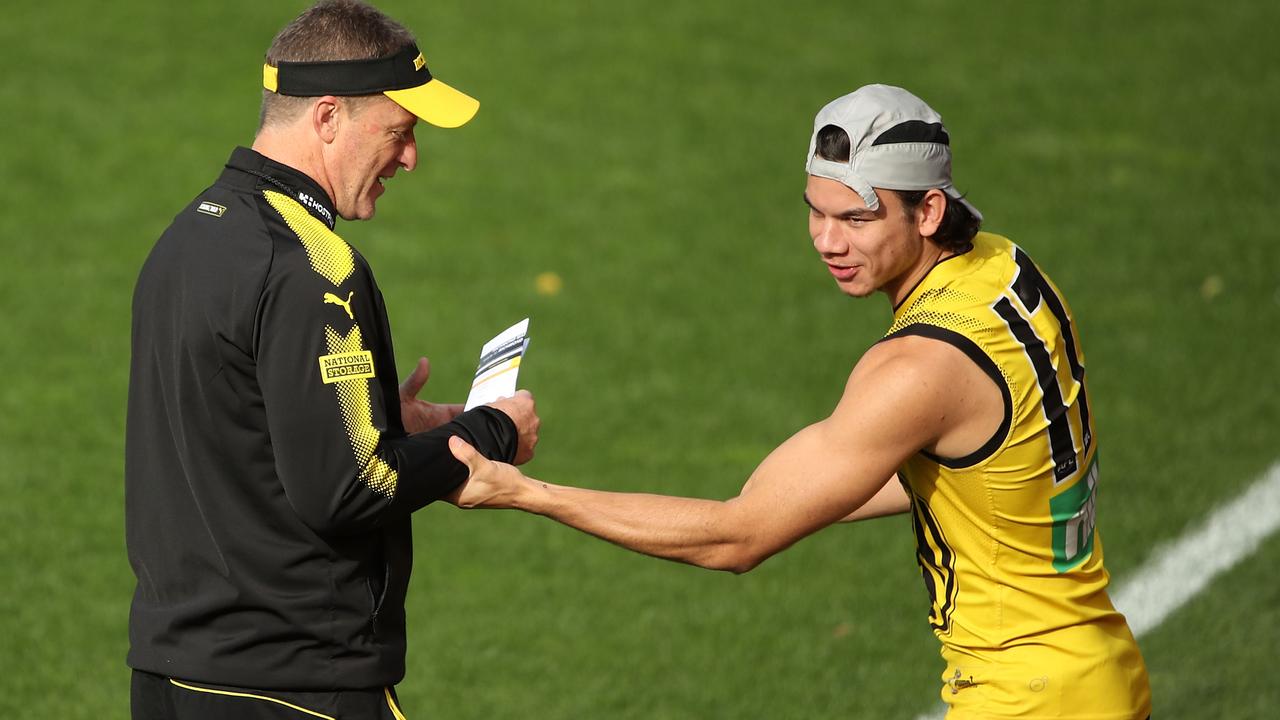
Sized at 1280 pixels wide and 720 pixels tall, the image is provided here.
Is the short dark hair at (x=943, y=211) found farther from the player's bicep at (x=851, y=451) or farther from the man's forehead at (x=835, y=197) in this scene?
the player's bicep at (x=851, y=451)

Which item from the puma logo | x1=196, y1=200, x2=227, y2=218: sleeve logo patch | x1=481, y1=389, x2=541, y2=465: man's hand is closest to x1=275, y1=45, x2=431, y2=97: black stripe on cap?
x1=196, y1=200, x2=227, y2=218: sleeve logo patch

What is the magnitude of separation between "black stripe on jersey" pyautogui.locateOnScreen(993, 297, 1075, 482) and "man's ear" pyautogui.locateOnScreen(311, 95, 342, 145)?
1701mm

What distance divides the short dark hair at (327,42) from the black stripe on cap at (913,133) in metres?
1.23

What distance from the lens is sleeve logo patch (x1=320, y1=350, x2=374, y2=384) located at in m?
3.56

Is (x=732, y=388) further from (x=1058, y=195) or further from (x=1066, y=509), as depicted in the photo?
(x=1066, y=509)

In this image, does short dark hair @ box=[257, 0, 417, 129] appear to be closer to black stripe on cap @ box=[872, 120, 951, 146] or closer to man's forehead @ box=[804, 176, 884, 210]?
man's forehead @ box=[804, 176, 884, 210]

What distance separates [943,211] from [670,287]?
6137mm

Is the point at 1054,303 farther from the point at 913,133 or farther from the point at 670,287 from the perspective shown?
the point at 670,287

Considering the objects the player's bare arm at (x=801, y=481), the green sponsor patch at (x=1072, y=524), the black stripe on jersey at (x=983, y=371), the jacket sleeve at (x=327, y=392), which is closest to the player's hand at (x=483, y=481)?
the player's bare arm at (x=801, y=481)

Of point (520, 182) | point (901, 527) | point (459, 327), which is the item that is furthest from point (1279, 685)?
point (520, 182)

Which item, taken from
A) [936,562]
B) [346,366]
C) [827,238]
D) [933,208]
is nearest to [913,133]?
[933,208]

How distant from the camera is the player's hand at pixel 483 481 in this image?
12.7ft

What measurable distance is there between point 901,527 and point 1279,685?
199 centimetres

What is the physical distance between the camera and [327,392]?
3.56 meters
